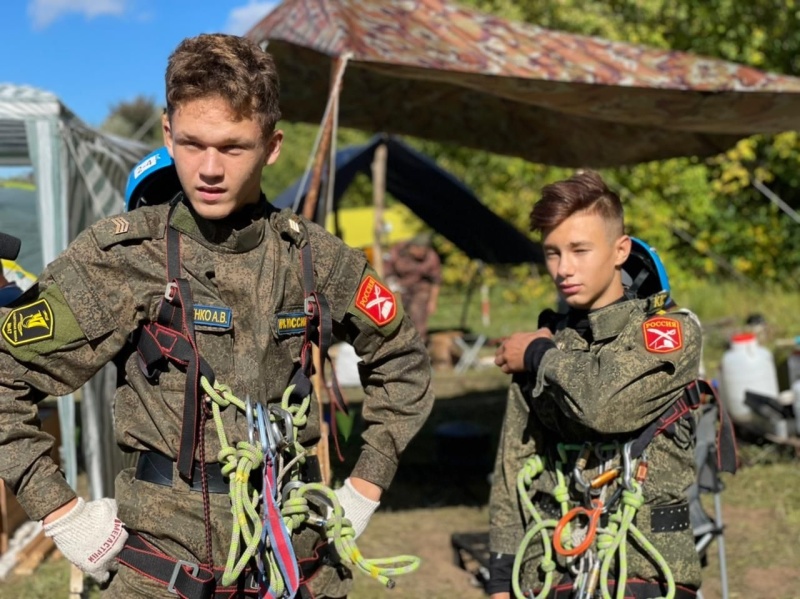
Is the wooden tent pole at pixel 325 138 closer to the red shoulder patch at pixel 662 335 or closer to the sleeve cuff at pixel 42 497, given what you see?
the red shoulder patch at pixel 662 335

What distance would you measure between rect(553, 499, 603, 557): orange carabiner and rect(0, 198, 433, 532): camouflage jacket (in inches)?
23.3

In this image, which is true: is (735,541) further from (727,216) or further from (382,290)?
(727,216)

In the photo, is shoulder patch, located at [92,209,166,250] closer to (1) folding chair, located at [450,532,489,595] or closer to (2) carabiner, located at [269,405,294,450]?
(2) carabiner, located at [269,405,294,450]

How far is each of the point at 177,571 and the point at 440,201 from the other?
7.23 meters

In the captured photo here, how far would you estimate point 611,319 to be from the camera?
2740 millimetres

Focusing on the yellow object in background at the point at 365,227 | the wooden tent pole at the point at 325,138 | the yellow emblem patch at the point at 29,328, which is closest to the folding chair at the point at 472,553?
the wooden tent pole at the point at 325,138

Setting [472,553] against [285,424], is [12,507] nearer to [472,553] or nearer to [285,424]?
[472,553]

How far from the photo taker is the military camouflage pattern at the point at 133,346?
203 centimetres

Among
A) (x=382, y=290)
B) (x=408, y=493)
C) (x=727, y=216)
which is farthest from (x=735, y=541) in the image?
(x=727, y=216)

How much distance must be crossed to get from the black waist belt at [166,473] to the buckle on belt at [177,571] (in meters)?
0.16

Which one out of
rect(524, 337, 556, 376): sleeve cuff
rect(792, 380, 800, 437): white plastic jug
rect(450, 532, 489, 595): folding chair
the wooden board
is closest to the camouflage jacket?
rect(524, 337, 556, 376): sleeve cuff

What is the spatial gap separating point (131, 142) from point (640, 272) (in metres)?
4.67

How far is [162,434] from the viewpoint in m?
2.10

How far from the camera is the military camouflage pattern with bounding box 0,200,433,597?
2.03 metres
